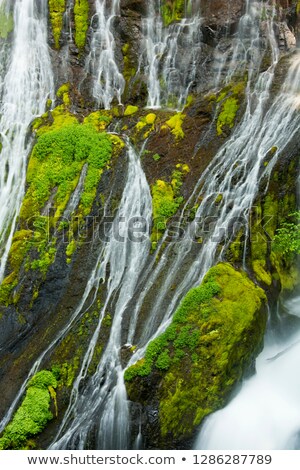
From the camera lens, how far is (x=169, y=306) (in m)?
11.1

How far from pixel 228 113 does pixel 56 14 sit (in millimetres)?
8433

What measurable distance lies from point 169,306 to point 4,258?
467cm

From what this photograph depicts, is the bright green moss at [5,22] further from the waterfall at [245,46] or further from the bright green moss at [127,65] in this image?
the waterfall at [245,46]

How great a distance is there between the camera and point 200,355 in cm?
1019

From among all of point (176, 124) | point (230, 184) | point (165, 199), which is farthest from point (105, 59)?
point (230, 184)

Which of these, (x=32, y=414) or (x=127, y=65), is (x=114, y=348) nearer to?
(x=32, y=414)

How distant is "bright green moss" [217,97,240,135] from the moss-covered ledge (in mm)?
5299

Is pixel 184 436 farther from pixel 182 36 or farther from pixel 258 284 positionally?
pixel 182 36

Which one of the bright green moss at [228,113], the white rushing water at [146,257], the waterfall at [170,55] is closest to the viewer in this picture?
the white rushing water at [146,257]

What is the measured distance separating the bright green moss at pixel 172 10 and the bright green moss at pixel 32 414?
14.0 m

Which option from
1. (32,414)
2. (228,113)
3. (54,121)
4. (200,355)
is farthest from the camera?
(54,121)

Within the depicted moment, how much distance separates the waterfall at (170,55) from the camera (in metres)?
17.0

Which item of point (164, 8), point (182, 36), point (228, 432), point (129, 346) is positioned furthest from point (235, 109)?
point (228, 432)

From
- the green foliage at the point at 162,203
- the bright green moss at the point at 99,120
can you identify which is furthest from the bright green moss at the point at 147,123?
the green foliage at the point at 162,203
